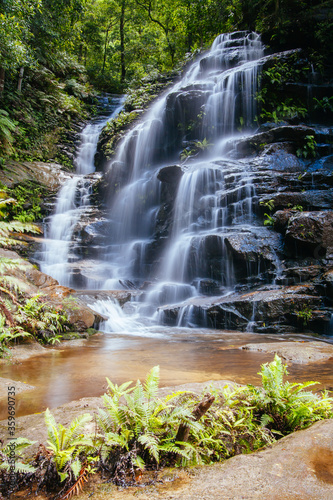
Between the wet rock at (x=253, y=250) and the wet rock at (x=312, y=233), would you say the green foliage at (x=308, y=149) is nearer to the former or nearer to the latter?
the wet rock at (x=312, y=233)

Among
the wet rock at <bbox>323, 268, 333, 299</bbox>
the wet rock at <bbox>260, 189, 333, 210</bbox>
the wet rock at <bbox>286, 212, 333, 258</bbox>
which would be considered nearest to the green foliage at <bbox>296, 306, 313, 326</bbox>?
the wet rock at <bbox>323, 268, 333, 299</bbox>

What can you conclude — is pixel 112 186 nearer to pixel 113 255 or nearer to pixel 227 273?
pixel 113 255

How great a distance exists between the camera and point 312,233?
9203mm

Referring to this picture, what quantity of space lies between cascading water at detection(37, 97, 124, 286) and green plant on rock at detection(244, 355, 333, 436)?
35.4 ft

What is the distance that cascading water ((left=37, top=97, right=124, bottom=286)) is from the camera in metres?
12.9

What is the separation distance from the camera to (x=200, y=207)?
12734mm

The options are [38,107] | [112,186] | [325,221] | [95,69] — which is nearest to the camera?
[325,221]

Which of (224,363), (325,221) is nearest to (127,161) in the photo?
(325,221)

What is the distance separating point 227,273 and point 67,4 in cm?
1879

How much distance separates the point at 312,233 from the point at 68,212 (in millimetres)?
12351

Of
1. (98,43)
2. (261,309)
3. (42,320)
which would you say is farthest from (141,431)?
(98,43)

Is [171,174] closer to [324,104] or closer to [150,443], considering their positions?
[324,104]

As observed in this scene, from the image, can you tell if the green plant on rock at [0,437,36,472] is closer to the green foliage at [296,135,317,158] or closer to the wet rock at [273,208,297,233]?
the wet rock at [273,208,297,233]

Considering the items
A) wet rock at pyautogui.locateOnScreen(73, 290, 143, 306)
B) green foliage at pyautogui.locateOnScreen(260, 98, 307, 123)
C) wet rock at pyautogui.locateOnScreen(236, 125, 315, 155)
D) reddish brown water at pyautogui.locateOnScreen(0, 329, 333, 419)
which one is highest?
green foliage at pyautogui.locateOnScreen(260, 98, 307, 123)
